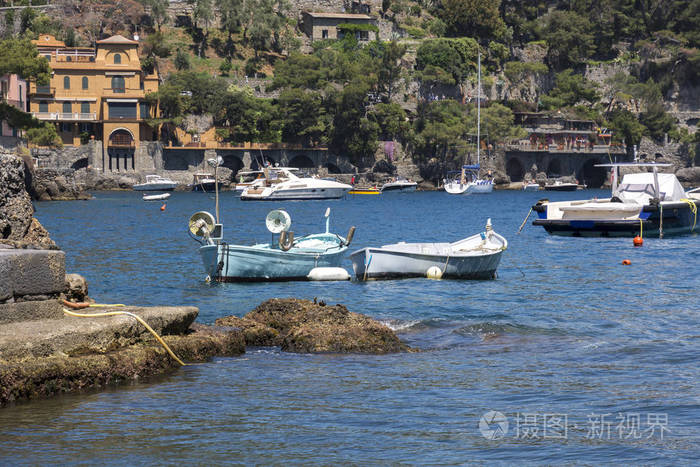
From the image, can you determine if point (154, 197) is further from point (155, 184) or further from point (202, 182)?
point (202, 182)

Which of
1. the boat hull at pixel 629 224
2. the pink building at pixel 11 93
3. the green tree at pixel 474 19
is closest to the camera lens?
the boat hull at pixel 629 224

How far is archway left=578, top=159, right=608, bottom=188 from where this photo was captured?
132500mm

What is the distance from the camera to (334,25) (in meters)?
129

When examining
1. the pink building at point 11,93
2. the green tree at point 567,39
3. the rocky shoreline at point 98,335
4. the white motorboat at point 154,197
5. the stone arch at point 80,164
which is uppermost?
the green tree at point 567,39

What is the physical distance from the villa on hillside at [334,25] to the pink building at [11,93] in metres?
44.4

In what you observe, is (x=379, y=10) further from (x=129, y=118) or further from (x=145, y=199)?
(x=145, y=199)

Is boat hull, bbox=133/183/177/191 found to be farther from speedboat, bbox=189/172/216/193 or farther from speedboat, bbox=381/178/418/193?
speedboat, bbox=381/178/418/193

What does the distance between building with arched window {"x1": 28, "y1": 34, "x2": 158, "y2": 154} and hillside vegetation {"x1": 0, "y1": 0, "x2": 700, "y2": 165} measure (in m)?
3.97

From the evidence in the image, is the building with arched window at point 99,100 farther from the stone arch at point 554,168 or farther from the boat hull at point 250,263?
the boat hull at point 250,263

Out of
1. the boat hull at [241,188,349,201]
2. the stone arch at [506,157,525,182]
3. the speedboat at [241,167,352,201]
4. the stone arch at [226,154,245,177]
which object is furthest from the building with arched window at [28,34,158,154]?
the stone arch at [506,157,525,182]

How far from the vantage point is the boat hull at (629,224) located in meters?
47.0

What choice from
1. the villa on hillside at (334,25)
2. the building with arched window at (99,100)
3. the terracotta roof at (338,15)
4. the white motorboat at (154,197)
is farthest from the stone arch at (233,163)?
the white motorboat at (154,197)

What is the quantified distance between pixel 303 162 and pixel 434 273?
87505mm

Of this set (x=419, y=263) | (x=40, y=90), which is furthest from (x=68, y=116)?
(x=419, y=263)
